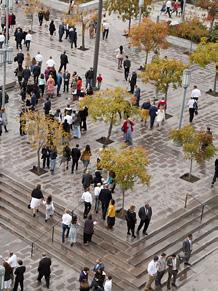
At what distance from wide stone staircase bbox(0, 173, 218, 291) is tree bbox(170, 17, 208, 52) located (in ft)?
57.5

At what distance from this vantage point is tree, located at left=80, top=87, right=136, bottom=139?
33.5 meters

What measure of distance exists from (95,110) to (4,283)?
10104 millimetres

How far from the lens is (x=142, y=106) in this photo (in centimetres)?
3731

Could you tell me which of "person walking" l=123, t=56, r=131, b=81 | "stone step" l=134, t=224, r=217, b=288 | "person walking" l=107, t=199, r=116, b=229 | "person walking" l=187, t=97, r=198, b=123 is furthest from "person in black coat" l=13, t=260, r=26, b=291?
"person walking" l=123, t=56, r=131, b=81

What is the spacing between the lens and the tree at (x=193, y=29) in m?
47.7

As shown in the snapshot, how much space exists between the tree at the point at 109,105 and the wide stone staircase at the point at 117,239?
447 cm

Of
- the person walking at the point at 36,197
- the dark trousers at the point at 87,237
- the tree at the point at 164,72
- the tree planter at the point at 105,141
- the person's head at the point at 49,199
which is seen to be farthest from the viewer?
the tree at the point at 164,72

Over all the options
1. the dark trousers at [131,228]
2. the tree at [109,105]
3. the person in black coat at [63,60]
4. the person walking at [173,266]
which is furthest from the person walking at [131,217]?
the person in black coat at [63,60]

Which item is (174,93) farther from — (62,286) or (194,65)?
(62,286)

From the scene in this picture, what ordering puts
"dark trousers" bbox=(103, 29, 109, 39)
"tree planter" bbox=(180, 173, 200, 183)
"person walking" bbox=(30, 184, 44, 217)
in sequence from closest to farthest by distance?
"person walking" bbox=(30, 184, 44, 217), "tree planter" bbox=(180, 173, 200, 183), "dark trousers" bbox=(103, 29, 109, 39)

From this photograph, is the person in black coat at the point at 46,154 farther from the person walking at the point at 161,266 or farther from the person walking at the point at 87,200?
the person walking at the point at 161,266

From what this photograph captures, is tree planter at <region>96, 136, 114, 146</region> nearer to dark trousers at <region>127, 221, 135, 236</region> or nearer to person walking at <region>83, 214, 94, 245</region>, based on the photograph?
dark trousers at <region>127, 221, 135, 236</region>

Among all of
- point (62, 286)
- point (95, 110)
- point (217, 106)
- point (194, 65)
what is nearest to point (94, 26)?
Answer: point (194, 65)

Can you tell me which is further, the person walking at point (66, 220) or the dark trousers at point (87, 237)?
the dark trousers at point (87, 237)
